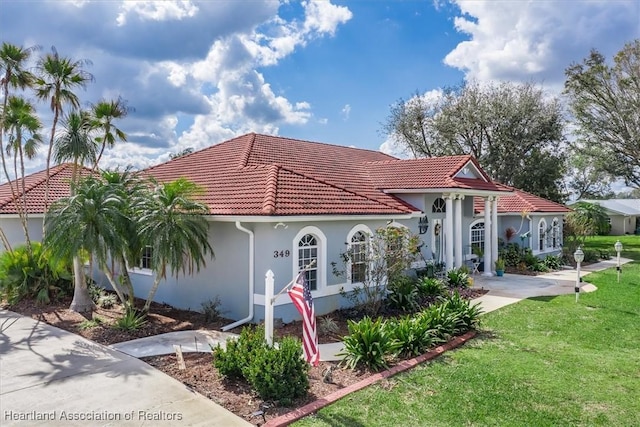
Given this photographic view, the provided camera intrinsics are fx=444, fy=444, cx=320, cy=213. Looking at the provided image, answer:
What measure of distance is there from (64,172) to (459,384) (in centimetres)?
2237

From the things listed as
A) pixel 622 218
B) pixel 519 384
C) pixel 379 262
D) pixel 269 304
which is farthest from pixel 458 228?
pixel 622 218

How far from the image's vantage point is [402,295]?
46.6ft

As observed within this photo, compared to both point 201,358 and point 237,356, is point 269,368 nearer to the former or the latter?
point 237,356

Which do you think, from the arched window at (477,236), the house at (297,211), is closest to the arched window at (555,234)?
the arched window at (477,236)

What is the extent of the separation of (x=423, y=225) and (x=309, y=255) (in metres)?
7.92

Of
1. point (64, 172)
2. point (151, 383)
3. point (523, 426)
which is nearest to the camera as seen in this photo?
point (523, 426)

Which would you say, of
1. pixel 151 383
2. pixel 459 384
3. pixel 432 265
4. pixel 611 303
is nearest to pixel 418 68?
pixel 432 265

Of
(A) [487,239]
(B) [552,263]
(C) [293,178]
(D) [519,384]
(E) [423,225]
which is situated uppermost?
(C) [293,178]

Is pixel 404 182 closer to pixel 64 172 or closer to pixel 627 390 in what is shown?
pixel 627 390

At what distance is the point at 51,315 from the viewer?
1349cm

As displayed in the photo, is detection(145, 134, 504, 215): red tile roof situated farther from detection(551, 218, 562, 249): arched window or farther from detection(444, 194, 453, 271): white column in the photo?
detection(551, 218, 562, 249): arched window

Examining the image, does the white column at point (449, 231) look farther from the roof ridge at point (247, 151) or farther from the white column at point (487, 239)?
the roof ridge at point (247, 151)

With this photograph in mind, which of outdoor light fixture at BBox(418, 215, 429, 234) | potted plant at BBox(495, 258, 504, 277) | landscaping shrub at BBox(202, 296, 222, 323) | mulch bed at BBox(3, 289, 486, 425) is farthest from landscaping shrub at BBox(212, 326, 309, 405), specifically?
potted plant at BBox(495, 258, 504, 277)

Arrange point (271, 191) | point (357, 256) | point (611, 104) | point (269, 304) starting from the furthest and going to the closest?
1. point (611, 104)
2. point (357, 256)
3. point (271, 191)
4. point (269, 304)
